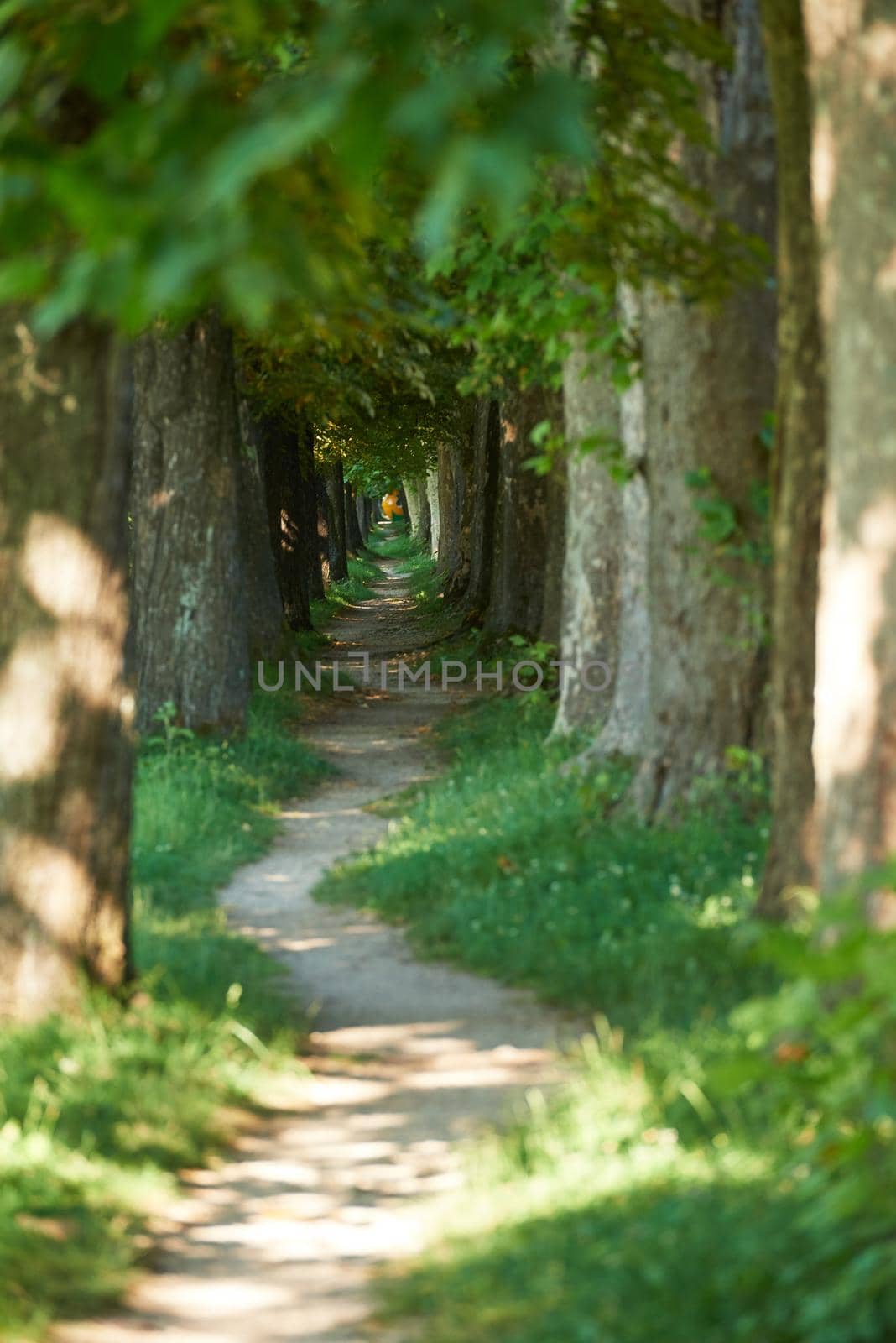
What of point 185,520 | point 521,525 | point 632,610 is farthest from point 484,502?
point 632,610

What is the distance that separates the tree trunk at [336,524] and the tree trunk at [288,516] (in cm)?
1344

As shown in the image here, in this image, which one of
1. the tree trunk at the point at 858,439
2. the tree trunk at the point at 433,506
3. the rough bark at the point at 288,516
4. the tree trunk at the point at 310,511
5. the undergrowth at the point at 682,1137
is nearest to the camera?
the undergrowth at the point at 682,1137

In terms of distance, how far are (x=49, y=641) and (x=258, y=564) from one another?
1295 centimetres

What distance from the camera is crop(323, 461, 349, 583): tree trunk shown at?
136 ft

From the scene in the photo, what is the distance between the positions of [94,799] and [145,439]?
870cm

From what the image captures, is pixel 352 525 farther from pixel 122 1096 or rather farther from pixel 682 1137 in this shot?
pixel 682 1137

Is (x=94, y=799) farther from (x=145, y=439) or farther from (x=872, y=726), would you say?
(x=145, y=439)

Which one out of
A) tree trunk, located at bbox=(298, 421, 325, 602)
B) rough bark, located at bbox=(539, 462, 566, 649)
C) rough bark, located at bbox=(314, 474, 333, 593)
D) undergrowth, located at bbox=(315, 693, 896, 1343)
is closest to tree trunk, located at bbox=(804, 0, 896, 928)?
undergrowth, located at bbox=(315, 693, 896, 1343)

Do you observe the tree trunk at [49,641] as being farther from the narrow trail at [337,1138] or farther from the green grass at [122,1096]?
the narrow trail at [337,1138]

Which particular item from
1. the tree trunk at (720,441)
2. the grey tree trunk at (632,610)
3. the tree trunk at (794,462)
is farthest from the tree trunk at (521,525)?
the tree trunk at (794,462)

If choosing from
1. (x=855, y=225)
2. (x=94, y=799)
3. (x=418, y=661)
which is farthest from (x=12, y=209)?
(x=418, y=661)

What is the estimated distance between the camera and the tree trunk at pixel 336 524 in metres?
41.4

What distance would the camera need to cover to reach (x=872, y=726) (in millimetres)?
4660

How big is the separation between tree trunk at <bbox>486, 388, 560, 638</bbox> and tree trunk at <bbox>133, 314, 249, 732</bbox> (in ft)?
19.4
